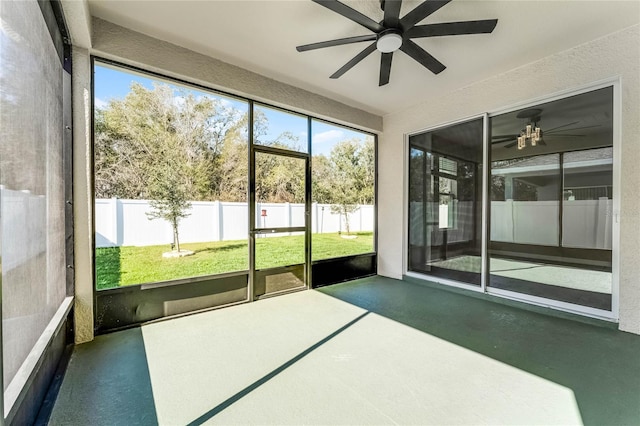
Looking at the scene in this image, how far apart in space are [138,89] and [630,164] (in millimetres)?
5281

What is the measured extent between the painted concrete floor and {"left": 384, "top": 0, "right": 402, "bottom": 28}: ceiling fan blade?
2812 millimetres

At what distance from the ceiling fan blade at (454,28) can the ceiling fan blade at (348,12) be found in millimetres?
353

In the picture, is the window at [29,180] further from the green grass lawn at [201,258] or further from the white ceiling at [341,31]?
the white ceiling at [341,31]

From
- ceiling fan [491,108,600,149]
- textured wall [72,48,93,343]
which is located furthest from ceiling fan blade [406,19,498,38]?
textured wall [72,48,93,343]

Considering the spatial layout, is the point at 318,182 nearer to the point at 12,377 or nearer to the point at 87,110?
the point at 87,110

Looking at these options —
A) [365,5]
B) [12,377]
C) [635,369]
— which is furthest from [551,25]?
[12,377]

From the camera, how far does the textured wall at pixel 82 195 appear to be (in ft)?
8.82

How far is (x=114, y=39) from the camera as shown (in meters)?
2.80

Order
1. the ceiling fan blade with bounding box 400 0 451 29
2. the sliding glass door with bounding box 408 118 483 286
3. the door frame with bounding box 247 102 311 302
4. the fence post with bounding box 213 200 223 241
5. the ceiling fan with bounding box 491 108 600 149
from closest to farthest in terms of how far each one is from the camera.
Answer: the ceiling fan blade with bounding box 400 0 451 29 < the ceiling fan with bounding box 491 108 600 149 < the fence post with bounding box 213 200 223 241 < the door frame with bounding box 247 102 311 302 < the sliding glass door with bounding box 408 118 483 286

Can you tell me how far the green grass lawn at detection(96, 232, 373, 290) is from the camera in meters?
3.00

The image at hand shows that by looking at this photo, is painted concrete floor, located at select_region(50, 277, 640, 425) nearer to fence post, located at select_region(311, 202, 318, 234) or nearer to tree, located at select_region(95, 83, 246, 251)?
tree, located at select_region(95, 83, 246, 251)

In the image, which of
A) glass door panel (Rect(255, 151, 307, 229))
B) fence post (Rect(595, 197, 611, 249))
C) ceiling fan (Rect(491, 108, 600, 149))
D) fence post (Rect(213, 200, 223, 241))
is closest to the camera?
fence post (Rect(595, 197, 611, 249))

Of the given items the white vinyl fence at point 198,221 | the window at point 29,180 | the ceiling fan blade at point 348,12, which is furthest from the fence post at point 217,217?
the ceiling fan blade at point 348,12

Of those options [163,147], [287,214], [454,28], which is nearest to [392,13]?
[454,28]
